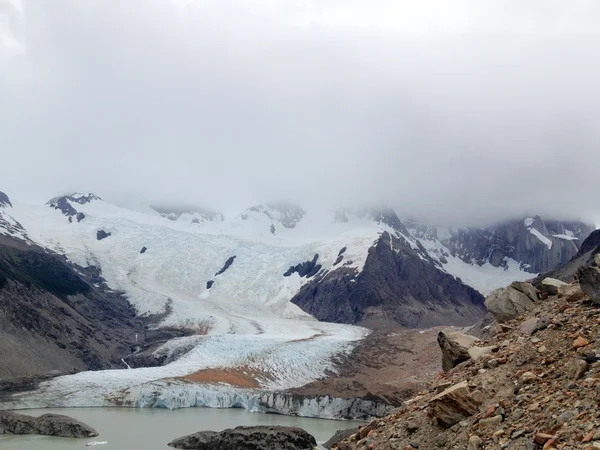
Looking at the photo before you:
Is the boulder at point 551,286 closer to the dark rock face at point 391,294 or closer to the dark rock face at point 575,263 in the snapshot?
the dark rock face at point 575,263

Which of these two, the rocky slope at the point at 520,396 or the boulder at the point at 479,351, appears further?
the boulder at the point at 479,351

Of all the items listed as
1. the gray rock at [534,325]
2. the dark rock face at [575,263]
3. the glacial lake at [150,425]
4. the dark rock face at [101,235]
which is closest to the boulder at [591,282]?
the gray rock at [534,325]

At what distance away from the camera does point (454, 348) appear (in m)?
12.1

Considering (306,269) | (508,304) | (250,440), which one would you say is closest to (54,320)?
(250,440)

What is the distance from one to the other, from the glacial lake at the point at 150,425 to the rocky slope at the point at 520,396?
25.4 metres

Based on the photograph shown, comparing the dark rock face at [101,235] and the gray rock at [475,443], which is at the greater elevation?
the gray rock at [475,443]

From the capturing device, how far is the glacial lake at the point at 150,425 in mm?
33188

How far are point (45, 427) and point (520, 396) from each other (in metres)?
35.2

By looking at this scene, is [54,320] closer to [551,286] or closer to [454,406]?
[551,286]

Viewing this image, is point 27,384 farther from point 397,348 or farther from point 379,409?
point 397,348

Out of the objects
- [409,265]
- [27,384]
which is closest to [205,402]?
[27,384]

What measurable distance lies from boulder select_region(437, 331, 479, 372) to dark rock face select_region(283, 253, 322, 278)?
5619 inches

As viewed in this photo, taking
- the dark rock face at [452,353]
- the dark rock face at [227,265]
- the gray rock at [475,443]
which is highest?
the gray rock at [475,443]

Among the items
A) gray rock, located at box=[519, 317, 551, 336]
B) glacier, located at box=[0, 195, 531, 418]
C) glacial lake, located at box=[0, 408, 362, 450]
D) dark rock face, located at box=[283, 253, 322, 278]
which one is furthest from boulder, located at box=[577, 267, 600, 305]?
dark rock face, located at box=[283, 253, 322, 278]
